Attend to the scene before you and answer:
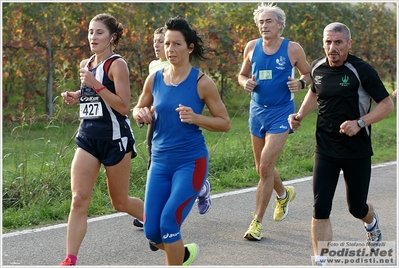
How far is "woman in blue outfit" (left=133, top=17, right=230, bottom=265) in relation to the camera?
199 inches

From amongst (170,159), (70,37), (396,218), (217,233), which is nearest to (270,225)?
(217,233)

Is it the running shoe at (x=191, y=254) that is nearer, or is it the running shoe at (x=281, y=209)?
the running shoe at (x=191, y=254)

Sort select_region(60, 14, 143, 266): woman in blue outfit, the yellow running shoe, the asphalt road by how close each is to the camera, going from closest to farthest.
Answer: select_region(60, 14, 143, 266): woman in blue outfit, the asphalt road, the yellow running shoe

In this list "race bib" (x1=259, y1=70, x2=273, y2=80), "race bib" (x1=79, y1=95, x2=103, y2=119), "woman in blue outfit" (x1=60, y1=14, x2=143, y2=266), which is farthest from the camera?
"race bib" (x1=259, y1=70, x2=273, y2=80)

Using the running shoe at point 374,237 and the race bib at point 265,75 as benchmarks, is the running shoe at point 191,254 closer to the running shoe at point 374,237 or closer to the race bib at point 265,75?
the running shoe at point 374,237

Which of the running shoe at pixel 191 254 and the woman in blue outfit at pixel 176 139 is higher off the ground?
the woman in blue outfit at pixel 176 139

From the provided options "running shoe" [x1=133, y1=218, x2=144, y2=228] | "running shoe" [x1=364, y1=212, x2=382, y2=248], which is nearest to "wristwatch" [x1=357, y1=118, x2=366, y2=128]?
"running shoe" [x1=364, y1=212, x2=382, y2=248]

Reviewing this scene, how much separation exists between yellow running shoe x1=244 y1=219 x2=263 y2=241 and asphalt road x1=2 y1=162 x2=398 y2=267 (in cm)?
5

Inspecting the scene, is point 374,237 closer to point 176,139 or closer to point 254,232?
point 254,232

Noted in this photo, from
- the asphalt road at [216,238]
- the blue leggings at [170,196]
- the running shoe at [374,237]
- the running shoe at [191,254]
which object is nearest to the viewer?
the blue leggings at [170,196]

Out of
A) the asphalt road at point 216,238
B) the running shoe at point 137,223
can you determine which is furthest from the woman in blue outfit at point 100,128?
the running shoe at point 137,223

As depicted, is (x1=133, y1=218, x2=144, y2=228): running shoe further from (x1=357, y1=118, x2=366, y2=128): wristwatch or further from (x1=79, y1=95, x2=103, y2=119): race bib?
(x1=357, y1=118, x2=366, y2=128): wristwatch

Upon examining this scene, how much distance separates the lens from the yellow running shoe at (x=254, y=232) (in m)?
6.57

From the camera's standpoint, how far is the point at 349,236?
22.0 ft
